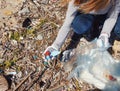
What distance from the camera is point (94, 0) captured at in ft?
8.52

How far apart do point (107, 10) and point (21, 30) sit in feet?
2.55

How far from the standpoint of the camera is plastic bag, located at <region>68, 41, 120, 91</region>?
2.85 metres

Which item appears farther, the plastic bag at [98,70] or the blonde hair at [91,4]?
the plastic bag at [98,70]

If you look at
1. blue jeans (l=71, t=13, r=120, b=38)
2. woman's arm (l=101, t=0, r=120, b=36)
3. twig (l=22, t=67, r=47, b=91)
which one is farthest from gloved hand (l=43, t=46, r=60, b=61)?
woman's arm (l=101, t=0, r=120, b=36)

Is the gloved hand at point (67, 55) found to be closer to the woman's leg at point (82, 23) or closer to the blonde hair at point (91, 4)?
the woman's leg at point (82, 23)

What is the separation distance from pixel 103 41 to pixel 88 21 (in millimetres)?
246

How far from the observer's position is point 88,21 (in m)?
3.08

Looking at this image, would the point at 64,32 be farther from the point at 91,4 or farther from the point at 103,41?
the point at 91,4

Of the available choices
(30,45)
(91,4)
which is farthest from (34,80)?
(91,4)

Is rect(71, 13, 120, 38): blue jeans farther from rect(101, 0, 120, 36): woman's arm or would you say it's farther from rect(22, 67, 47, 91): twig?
rect(22, 67, 47, 91): twig

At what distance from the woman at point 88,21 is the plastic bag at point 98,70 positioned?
9 cm

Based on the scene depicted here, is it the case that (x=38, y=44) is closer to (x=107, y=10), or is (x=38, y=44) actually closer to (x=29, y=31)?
(x=29, y=31)

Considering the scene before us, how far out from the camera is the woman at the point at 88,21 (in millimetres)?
2871

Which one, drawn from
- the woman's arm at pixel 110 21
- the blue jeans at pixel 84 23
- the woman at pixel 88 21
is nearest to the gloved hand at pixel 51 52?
the woman at pixel 88 21
